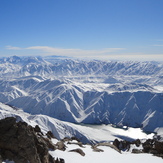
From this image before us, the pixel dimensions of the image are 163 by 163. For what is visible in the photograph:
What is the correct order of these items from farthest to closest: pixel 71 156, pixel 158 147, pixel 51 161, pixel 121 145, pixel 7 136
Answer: pixel 121 145 → pixel 158 147 → pixel 71 156 → pixel 51 161 → pixel 7 136

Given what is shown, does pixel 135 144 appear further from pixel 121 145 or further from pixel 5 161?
pixel 5 161

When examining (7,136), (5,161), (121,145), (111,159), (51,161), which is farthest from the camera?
(121,145)

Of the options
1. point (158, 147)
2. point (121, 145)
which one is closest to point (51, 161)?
point (158, 147)

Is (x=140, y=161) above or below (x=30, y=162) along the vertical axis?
below

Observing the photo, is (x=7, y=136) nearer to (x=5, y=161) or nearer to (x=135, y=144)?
(x=5, y=161)

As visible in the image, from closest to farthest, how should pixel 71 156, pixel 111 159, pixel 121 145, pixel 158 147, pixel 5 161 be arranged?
pixel 5 161 → pixel 71 156 → pixel 111 159 → pixel 158 147 → pixel 121 145

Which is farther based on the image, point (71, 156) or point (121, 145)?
point (121, 145)

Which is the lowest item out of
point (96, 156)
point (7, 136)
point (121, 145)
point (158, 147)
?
point (121, 145)

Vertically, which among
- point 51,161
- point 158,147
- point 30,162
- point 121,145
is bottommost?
point 121,145

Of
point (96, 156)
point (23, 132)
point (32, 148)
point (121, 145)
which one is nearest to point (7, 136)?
point (23, 132)
